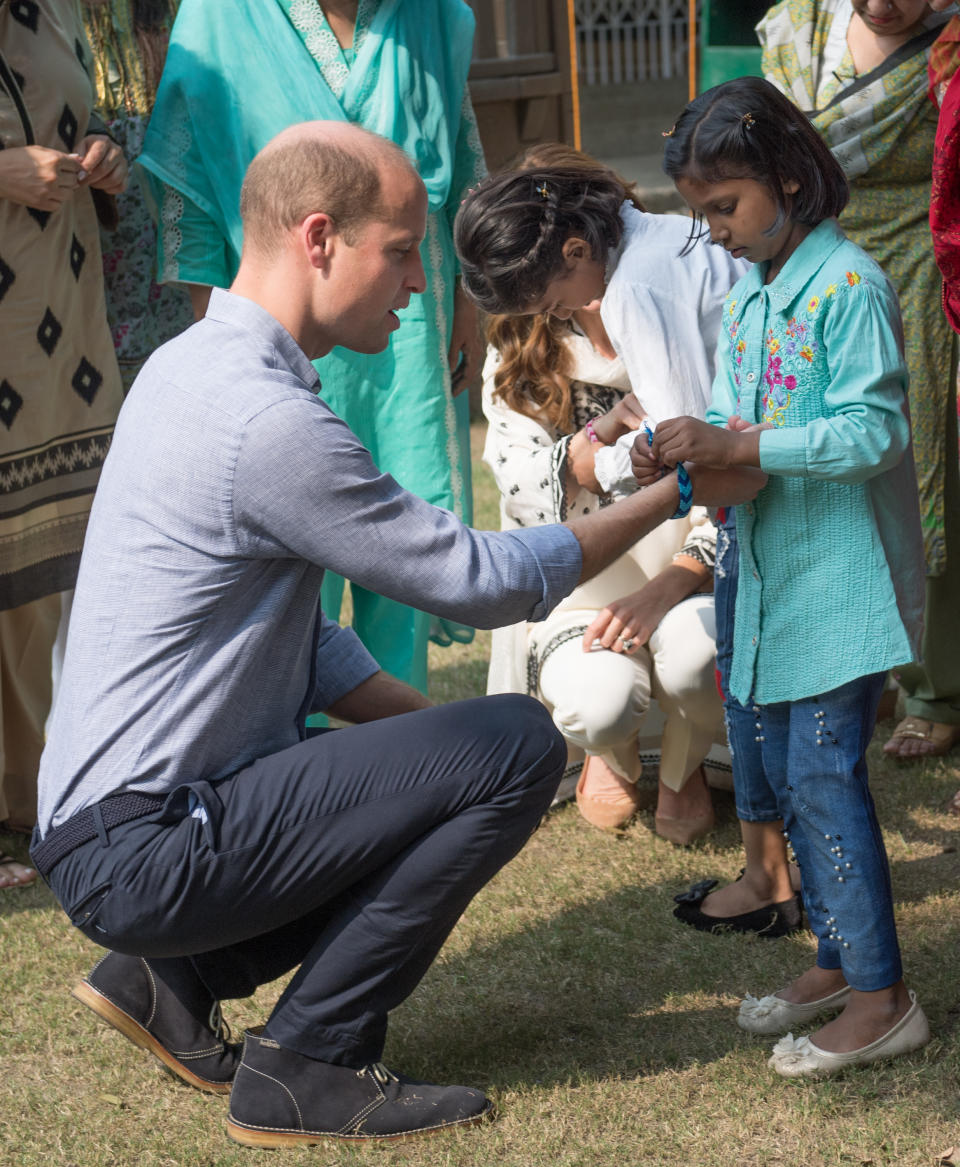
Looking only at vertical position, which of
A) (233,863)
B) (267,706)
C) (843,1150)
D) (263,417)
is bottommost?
(843,1150)

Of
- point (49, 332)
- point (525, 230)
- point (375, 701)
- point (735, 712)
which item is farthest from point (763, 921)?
point (49, 332)

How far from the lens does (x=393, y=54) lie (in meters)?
3.23

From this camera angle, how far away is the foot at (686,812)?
3.22 metres

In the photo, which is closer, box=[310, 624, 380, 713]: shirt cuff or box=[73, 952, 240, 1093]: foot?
box=[73, 952, 240, 1093]: foot

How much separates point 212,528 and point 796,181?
3.44ft

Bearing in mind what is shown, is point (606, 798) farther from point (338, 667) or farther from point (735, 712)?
point (338, 667)

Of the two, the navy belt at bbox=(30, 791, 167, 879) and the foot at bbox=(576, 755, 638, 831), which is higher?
the navy belt at bbox=(30, 791, 167, 879)

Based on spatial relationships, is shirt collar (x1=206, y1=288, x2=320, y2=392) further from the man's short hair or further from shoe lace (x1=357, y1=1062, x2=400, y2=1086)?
shoe lace (x1=357, y1=1062, x2=400, y2=1086)

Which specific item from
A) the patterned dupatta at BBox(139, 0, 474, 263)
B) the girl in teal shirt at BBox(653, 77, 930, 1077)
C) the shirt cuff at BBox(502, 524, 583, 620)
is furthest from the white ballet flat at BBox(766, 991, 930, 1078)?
the patterned dupatta at BBox(139, 0, 474, 263)

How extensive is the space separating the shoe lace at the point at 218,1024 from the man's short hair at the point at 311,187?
126 centimetres

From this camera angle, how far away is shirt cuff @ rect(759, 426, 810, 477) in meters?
2.12

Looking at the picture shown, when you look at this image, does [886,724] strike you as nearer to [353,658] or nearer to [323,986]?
[353,658]

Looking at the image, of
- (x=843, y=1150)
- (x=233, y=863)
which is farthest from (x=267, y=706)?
(x=843, y=1150)

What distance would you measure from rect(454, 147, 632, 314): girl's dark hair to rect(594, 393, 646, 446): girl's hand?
269mm
